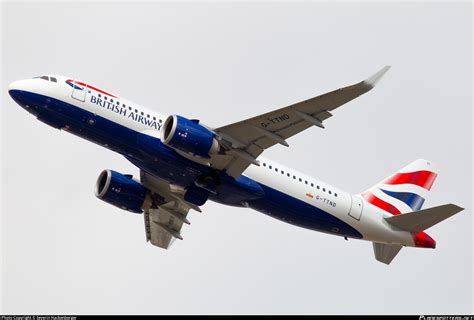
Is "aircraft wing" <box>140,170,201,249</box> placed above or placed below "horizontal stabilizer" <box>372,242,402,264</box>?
above

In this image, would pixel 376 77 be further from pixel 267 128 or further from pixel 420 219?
pixel 420 219

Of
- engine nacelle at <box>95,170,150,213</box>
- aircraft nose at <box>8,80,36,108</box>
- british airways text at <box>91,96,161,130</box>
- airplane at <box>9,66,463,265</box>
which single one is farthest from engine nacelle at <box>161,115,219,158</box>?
engine nacelle at <box>95,170,150,213</box>

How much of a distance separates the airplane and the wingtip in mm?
42

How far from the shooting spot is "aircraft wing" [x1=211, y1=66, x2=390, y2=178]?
135ft

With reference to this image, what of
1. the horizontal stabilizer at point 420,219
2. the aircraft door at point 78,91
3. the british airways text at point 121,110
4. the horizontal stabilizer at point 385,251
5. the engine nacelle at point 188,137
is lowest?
the horizontal stabilizer at point 385,251

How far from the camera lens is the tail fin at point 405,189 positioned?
169 ft

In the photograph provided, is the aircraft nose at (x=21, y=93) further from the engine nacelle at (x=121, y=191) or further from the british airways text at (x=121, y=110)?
the engine nacelle at (x=121, y=191)

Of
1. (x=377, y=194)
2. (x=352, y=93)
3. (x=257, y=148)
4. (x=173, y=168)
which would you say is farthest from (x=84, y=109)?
(x=377, y=194)

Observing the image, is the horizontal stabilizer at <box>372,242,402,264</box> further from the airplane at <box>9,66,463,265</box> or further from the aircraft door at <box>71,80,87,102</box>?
the aircraft door at <box>71,80,87,102</box>

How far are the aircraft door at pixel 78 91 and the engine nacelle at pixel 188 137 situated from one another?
14.2ft

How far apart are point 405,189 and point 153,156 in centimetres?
1634

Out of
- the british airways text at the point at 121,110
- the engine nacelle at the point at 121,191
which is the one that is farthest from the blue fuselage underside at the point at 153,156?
the engine nacelle at the point at 121,191

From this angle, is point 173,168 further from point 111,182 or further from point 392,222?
point 392,222

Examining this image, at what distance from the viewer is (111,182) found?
50.9 metres
